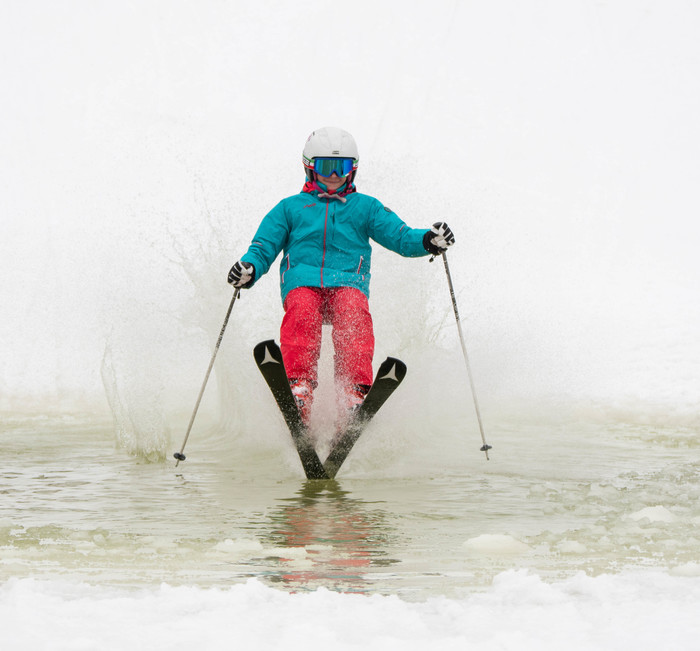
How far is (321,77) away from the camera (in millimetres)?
38594

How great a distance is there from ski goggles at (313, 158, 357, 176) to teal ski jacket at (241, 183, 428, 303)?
134mm

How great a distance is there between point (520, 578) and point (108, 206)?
21151 millimetres

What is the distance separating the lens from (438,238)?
249 inches

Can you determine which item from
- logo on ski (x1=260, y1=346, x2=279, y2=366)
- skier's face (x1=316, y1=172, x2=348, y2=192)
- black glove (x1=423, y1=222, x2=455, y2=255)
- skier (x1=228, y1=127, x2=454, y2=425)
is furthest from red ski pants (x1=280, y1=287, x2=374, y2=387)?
skier's face (x1=316, y1=172, x2=348, y2=192)

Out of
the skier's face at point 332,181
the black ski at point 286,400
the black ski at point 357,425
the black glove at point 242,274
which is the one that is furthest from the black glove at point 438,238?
the black ski at point 286,400

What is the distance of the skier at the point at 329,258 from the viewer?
6297mm

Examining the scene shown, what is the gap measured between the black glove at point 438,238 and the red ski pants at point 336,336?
547 mm

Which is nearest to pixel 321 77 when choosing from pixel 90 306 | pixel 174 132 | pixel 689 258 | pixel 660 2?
pixel 174 132

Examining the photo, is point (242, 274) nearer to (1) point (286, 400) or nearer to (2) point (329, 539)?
(1) point (286, 400)

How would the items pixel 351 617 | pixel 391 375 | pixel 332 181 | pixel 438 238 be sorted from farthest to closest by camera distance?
pixel 332 181 → pixel 438 238 → pixel 391 375 → pixel 351 617

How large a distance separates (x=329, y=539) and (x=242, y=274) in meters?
2.42

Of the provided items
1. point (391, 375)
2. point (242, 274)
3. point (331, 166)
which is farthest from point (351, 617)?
point (331, 166)

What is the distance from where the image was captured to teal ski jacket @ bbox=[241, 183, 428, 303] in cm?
643

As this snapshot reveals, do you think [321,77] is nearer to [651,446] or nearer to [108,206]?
[108,206]
